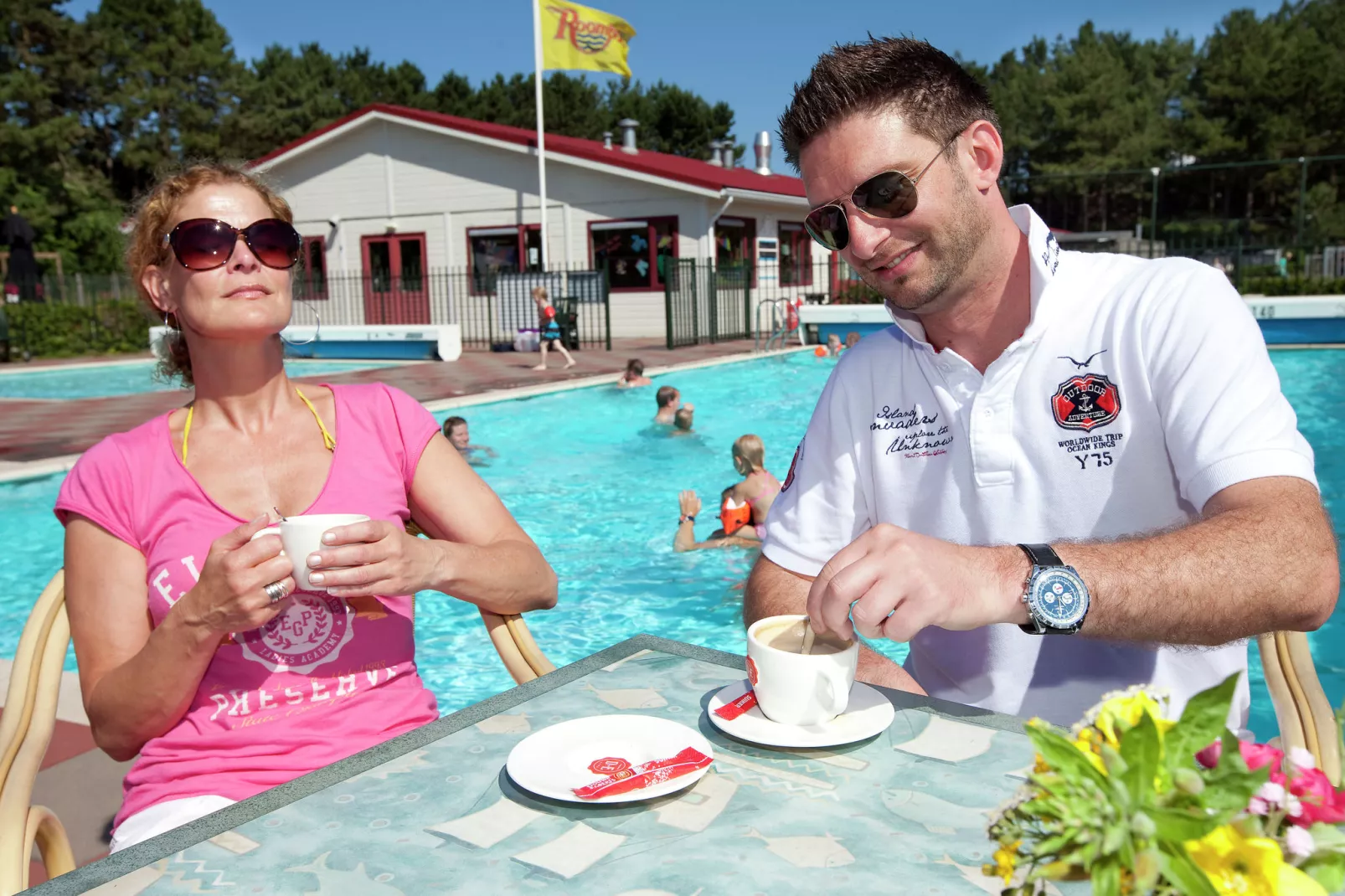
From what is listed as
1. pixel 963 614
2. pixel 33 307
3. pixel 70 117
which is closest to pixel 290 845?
pixel 963 614

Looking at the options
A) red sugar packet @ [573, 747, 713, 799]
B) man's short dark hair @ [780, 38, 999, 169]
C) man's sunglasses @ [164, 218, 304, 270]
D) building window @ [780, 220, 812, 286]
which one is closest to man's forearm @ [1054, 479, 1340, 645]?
red sugar packet @ [573, 747, 713, 799]

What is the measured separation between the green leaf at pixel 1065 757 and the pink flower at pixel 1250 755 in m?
0.08

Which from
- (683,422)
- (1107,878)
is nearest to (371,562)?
(1107,878)

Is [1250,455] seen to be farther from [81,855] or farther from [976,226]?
[81,855]

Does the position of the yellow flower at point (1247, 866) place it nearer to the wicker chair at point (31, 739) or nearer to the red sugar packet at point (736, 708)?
the red sugar packet at point (736, 708)

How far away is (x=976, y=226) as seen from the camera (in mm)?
2027

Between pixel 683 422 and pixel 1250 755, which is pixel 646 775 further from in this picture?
pixel 683 422

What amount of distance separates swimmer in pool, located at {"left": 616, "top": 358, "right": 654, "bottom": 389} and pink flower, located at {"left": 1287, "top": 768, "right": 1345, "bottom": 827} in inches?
485

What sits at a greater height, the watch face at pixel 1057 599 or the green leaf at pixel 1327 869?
the green leaf at pixel 1327 869

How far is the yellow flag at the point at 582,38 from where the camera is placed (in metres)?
20.5

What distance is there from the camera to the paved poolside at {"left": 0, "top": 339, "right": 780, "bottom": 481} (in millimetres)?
9211

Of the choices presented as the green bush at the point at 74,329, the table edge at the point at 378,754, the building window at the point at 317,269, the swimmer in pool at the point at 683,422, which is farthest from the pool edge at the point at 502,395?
the building window at the point at 317,269

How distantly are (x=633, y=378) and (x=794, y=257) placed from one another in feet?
46.5

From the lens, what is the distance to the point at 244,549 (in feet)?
5.21
